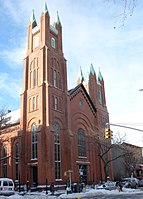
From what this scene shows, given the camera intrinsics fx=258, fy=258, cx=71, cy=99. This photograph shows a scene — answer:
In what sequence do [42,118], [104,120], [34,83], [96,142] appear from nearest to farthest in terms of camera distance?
[42,118]
[34,83]
[96,142]
[104,120]

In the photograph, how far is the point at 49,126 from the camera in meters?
40.0

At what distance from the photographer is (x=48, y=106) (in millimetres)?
41188

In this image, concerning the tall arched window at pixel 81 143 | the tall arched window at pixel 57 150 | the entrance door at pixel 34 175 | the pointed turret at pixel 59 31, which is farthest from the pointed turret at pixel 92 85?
the entrance door at pixel 34 175

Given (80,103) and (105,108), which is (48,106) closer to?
(80,103)

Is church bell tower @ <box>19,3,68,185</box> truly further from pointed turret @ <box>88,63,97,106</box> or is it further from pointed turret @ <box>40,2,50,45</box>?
pointed turret @ <box>88,63,97,106</box>

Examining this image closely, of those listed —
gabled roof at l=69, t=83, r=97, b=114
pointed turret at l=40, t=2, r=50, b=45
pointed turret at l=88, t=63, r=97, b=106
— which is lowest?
gabled roof at l=69, t=83, r=97, b=114

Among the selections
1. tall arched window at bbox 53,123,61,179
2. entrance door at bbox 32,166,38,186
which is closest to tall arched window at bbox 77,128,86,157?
tall arched window at bbox 53,123,61,179

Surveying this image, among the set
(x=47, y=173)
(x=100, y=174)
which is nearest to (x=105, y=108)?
(x=100, y=174)

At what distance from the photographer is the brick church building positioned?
4012 centimetres

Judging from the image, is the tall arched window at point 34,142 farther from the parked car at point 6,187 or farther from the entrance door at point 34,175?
the parked car at point 6,187

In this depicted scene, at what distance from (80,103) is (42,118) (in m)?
13.2

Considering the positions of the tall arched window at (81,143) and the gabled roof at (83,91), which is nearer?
the tall arched window at (81,143)

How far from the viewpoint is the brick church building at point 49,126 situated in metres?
40.1

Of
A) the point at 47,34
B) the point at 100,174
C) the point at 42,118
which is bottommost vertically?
the point at 100,174
